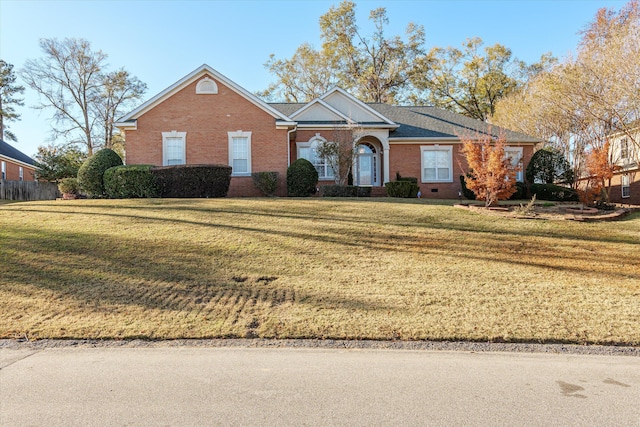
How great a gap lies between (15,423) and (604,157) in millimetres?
16959

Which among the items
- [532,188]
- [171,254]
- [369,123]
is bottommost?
[171,254]

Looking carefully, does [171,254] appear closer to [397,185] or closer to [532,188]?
[397,185]

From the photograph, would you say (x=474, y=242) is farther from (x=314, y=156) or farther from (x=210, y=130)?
(x=210, y=130)

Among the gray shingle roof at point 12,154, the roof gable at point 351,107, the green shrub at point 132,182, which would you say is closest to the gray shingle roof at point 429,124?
the roof gable at point 351,107

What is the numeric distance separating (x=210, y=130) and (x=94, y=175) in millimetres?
5310

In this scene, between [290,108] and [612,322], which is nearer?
[612,322]

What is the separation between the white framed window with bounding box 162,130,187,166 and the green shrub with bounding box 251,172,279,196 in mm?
3601

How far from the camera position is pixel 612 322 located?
6.39m

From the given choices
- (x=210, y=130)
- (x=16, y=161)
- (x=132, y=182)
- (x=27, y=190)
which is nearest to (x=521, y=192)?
(x=210, y=130)

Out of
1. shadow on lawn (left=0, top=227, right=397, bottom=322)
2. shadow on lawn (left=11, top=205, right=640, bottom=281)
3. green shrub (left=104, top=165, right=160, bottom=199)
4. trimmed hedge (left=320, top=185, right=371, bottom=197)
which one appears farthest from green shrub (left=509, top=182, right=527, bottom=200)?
shadow on lawn (left=0, top=227, right=397, bottom=322)

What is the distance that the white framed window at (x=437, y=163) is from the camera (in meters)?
23.7

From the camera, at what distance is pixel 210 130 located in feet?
67.8

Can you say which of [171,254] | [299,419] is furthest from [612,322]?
[171,254]

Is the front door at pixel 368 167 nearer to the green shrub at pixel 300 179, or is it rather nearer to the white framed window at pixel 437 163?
the white framed window at pixel 437 163
